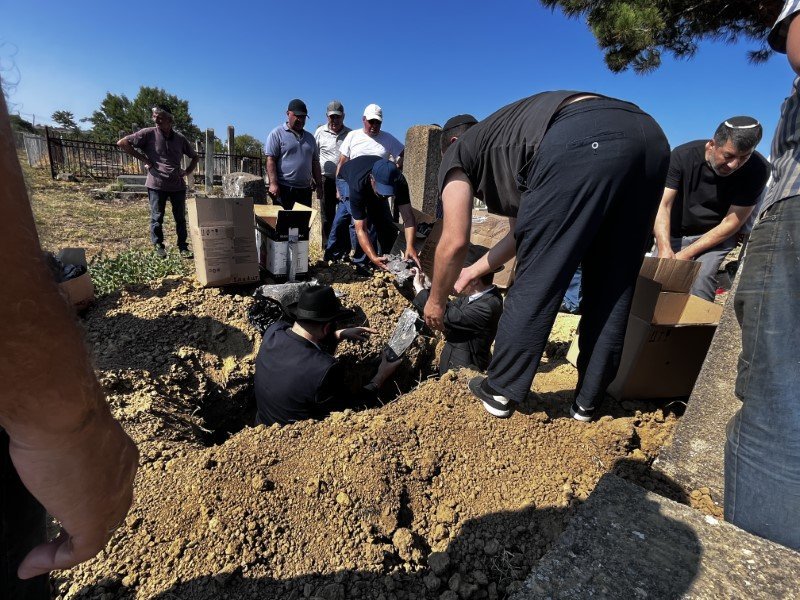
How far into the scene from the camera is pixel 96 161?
55.3 ft

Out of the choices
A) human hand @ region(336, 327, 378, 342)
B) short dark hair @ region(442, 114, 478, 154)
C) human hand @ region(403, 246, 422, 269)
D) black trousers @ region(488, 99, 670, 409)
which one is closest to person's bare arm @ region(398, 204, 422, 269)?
human hand @ region(403, 246, 422, 269)

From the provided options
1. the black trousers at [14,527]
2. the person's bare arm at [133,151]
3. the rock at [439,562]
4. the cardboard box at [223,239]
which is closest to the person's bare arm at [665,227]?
the rock at [439,562]

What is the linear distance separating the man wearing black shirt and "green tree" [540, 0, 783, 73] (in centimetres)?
345

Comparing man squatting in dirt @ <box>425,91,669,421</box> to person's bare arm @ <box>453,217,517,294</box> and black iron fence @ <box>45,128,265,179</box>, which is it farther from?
black iron fence @ <box>45,128,265,179</box>

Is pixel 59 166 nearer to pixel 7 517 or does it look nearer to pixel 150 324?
pixel 150 324

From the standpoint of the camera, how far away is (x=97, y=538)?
807mm

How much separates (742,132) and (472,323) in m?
2.44

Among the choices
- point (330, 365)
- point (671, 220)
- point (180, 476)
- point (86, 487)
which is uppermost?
point (671, 220)

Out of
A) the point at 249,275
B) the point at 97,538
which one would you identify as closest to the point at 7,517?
the point at 97,538

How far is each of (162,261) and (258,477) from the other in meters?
3.80

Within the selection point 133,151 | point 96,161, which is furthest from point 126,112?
point 133,151

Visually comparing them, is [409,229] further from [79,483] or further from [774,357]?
[79,483]

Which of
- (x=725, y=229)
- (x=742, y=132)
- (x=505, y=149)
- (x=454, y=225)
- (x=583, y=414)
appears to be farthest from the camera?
(x=725, y=229)

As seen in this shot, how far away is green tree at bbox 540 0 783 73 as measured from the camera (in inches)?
229
